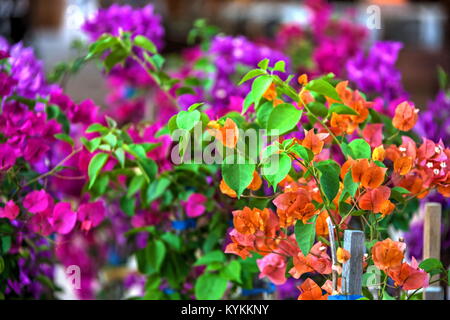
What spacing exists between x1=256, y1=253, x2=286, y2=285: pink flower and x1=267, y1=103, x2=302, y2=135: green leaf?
116 millimetres

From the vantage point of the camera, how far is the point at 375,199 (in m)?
0.63

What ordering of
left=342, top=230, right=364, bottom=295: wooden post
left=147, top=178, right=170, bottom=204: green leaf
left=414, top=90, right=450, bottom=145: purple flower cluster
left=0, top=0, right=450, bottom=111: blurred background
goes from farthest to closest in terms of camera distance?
left=0, top=0, right=450, bottom=111: blurred background → left=414, top=90, right=450, bottom=145: purple flower cluster → left=147, top=178, right=170, bottom=204: green leaf → left=342, top=230, right=364, bottom=295: wooden post

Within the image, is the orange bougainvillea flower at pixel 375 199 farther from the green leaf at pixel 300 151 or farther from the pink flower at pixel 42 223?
the pink flower at pixel 42 223

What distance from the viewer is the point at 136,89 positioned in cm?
167

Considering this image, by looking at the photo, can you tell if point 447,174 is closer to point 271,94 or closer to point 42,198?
point 271,94

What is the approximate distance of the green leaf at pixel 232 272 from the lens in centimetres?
85

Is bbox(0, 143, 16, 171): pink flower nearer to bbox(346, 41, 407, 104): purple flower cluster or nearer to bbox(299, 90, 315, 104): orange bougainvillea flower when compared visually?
bbox(299, 90, 315, 104): orange bougainvillea flower

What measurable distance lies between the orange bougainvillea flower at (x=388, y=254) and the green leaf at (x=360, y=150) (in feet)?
0.29

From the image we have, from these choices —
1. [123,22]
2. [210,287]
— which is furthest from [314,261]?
[123,22]

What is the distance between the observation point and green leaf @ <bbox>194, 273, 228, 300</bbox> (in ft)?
2.84

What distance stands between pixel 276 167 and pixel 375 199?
92 mm

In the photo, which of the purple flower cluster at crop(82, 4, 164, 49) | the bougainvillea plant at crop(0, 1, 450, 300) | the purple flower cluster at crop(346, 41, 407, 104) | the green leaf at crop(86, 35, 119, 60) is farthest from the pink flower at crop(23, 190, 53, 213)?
the purple flower cluster at crop(346, 41, 407, 104)
